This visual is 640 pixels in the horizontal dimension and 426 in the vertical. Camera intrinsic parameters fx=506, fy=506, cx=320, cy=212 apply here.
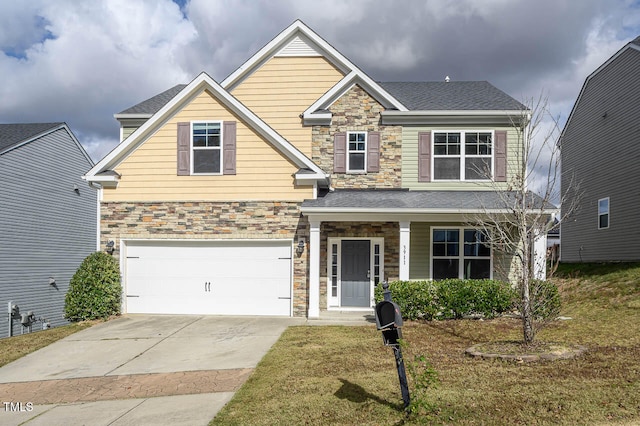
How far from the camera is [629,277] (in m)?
15.5

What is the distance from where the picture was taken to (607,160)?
800 inches

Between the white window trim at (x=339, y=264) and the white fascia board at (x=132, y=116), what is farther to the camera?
the white fascia board at (x=132, y=116)

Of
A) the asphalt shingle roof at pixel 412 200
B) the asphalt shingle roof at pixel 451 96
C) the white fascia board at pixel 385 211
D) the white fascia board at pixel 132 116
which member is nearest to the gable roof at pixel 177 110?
the asphalt shingle roof at pixel 412 200

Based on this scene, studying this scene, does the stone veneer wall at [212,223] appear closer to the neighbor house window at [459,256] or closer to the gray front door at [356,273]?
the gray front door at [356,273]

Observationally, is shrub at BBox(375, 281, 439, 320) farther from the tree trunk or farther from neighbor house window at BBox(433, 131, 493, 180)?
neighbor house window at BBox(433, 131, 493, 180)

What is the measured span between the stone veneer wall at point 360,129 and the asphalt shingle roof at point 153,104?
5.91m

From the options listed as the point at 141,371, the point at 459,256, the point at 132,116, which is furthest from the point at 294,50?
the point at 141,371

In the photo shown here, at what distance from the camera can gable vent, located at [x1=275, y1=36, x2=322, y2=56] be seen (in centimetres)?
1661

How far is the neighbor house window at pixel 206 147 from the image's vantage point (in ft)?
46.5

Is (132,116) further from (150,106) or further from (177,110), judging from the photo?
(177,110)

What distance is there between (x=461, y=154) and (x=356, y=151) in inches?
126

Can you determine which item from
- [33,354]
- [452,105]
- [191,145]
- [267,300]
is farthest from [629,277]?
[33,354]

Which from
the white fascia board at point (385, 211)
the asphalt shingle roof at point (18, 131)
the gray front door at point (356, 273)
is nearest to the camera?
the white fascia board at point (385, 211)

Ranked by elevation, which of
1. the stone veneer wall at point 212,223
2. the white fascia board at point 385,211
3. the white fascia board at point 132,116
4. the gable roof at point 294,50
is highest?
the gable roof at point 294,50
